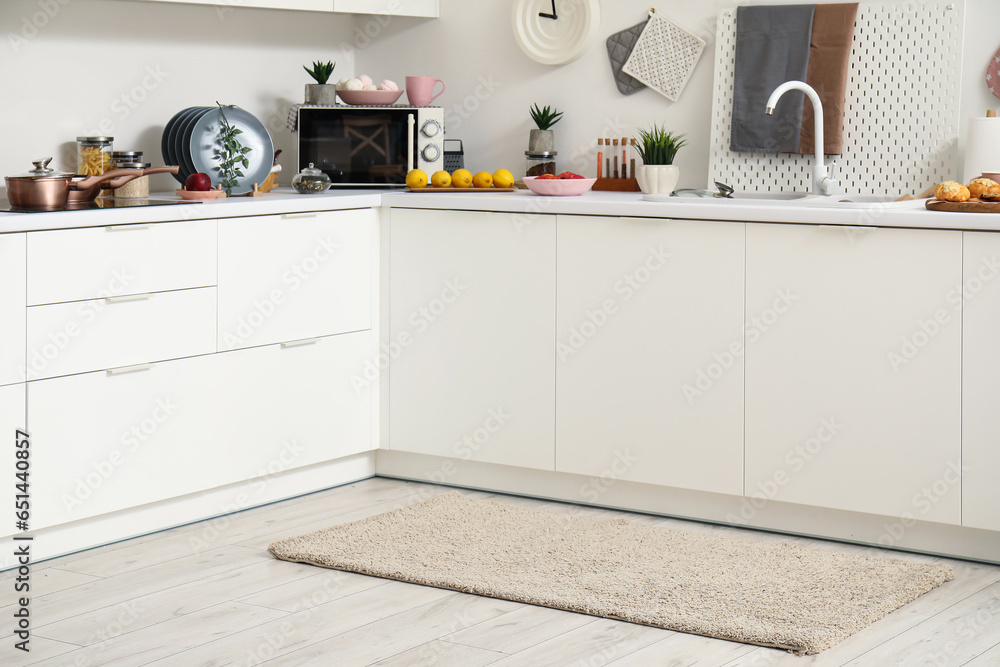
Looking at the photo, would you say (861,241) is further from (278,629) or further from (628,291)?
(278,629)

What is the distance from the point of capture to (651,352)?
127 inches

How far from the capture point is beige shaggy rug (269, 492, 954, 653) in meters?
2.54

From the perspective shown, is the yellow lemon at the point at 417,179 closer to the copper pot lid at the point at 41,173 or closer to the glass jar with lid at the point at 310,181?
the glass jar with lid at the point at 310,181

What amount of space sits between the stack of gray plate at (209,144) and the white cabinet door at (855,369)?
4.85 ft

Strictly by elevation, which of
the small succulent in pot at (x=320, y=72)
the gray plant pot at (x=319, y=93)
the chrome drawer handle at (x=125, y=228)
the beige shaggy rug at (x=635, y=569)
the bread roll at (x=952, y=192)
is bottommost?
the beige shaggy rug at (x=635, y=569)

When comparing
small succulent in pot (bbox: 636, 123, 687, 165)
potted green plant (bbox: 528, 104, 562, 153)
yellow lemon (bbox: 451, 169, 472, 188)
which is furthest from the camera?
potted green plant (bbox: 528, 104, 562, 153)

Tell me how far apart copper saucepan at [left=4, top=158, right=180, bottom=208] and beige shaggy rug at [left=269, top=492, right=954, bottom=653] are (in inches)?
38.6

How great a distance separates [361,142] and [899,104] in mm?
1622

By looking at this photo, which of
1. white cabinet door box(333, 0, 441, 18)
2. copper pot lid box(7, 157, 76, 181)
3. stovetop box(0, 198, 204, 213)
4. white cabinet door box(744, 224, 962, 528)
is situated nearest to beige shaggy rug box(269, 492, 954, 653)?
white cabinet door box(744, 224, 962, 528)

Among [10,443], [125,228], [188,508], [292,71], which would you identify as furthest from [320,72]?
[10,443]

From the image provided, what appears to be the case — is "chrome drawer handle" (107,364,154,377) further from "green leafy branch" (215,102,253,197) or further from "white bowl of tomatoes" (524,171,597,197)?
"white bowl of tomatoes" (524,171,597,197)

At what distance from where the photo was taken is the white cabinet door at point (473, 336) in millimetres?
3414

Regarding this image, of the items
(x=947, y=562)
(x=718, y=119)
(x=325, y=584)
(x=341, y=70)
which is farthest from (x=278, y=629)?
(x=341, y=70)

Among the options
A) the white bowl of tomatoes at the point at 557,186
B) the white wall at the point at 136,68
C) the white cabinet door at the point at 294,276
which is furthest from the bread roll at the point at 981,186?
the white wall at the point at 136,68
